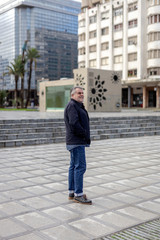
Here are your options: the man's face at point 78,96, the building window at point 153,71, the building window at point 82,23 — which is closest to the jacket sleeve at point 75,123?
the man's face at point 78,96

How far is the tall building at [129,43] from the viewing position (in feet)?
160

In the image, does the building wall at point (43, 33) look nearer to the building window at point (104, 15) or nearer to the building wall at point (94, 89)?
the building window at point (104, 15)

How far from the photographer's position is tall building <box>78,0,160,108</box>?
160 feet

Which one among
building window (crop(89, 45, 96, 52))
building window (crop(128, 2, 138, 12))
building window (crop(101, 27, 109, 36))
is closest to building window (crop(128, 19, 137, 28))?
building window (crop(128, 2, 138, 12))

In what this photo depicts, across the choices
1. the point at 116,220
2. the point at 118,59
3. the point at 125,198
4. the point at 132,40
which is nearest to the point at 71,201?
the point at 125,198

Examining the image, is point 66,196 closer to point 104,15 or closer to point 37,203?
point 37,203

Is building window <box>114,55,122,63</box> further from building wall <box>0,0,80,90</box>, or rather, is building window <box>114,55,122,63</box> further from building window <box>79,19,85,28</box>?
building wall <box>0,0,80,90</box>

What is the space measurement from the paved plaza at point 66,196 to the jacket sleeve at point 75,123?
1096 mm

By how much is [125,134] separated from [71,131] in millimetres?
10018

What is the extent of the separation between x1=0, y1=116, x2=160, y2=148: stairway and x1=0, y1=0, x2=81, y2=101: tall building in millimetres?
102262

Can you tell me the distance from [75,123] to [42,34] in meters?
123

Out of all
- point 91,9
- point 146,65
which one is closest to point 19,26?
point 91,9

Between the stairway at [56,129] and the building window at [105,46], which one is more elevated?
the building window at [105,46]

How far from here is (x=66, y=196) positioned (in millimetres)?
5312
